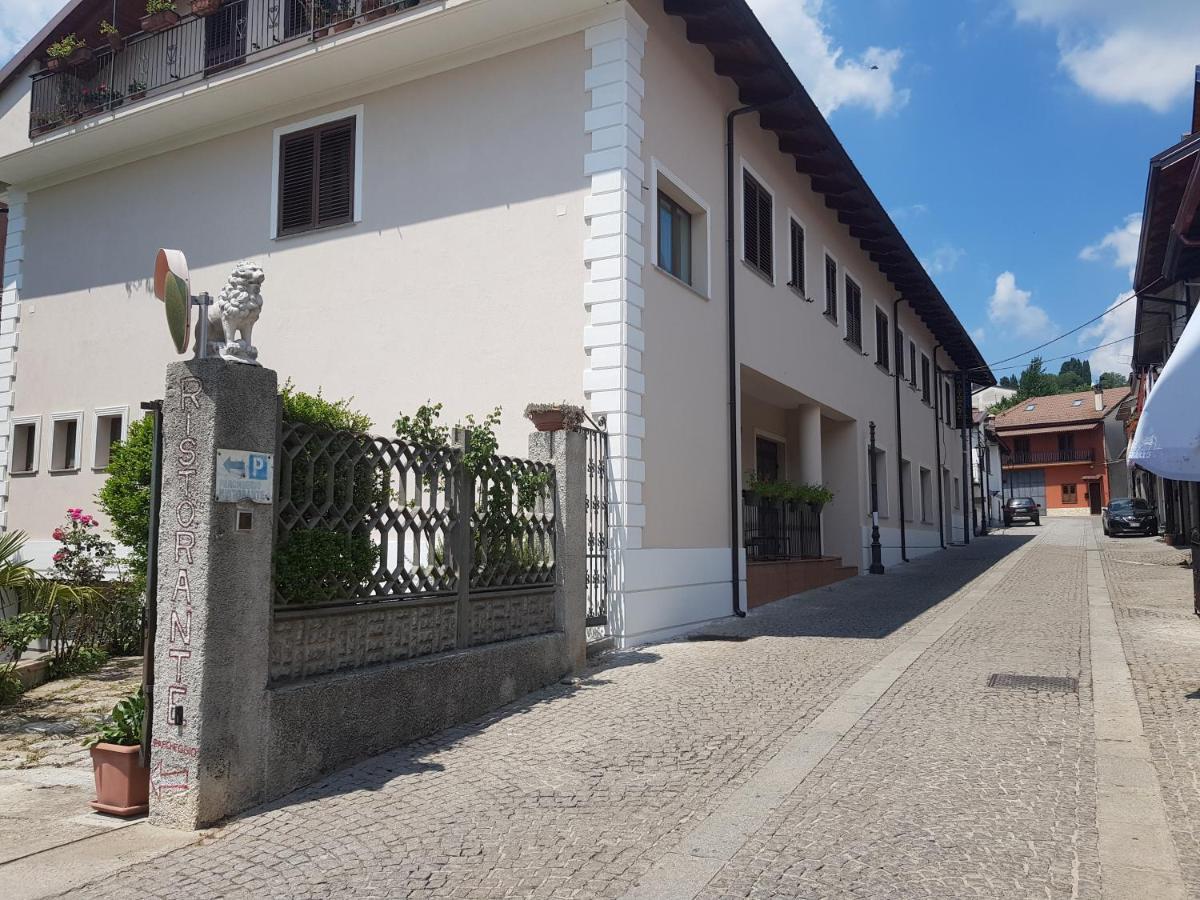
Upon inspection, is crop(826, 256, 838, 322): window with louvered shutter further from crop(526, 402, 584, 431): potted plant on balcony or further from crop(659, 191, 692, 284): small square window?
crop(526, 402, 584, 431): potted plant on balcony

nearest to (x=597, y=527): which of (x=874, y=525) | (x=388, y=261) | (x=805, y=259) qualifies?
(x=388, y=261)

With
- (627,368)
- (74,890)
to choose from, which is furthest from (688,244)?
(74,890)

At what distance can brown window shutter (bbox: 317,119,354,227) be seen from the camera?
12.2m

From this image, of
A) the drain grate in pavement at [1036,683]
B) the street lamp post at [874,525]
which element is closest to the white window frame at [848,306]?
the street lamp post at [874,525]

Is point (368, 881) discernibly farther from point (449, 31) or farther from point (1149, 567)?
point (1149, 567)

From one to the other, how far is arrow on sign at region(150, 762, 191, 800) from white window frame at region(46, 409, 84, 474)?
413 inches

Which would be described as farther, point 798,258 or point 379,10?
point 798,258

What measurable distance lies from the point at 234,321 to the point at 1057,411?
→ 7433 cm

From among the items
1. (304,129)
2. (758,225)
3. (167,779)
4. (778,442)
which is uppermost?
(304,129)

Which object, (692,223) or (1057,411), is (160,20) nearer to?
(692,223)

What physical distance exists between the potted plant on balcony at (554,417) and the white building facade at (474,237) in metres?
1.27

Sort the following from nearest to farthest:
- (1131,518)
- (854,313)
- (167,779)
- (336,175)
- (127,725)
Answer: (167,779) < (127,725) < (336,175) < (854,313) < (1131,518)

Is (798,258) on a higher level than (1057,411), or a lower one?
lower

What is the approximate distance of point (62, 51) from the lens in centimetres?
1423
